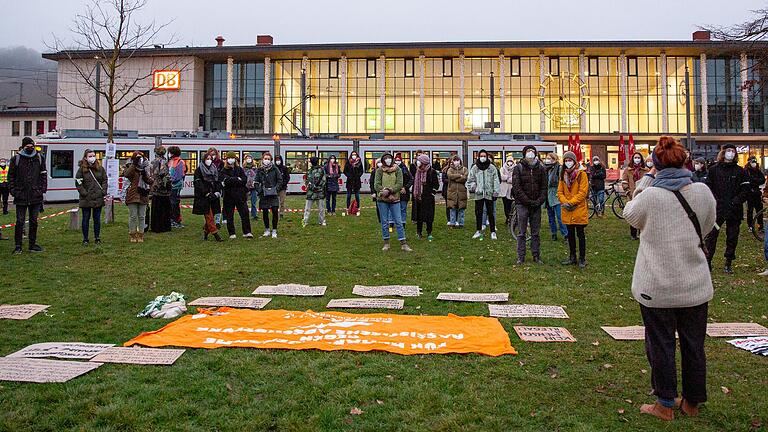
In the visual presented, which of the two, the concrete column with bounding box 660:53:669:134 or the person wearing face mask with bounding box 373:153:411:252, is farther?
the concrete column with bounding box 660:53:669:134

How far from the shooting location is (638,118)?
5209cm

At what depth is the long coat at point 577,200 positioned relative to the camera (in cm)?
959

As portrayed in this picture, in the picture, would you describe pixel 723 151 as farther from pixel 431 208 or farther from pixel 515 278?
pixel 431 208

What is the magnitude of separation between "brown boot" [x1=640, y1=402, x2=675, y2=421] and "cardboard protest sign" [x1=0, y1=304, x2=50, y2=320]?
6.16 meters

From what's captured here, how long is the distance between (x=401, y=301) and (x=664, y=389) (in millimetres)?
3739

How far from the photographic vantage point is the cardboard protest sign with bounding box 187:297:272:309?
278 inches

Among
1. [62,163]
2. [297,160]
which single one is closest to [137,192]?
[62,163]

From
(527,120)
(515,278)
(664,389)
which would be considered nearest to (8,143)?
(527,120)

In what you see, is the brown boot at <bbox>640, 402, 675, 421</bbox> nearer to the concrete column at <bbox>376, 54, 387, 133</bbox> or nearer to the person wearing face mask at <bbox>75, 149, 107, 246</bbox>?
the person wearing face mask at <bbox>75, 149, 107, 246</bbox>

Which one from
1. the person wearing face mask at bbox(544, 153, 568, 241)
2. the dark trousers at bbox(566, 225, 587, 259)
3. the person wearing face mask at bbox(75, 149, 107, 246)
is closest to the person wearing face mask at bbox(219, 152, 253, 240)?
the person wearing face mask at bbox(75, 149, 107, 246)

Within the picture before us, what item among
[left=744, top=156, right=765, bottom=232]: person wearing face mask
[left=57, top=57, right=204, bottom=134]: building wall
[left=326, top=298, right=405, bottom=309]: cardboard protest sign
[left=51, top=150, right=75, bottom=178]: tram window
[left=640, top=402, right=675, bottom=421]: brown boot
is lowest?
[left=640, top=402, right=675, bottom=421]: brown boot

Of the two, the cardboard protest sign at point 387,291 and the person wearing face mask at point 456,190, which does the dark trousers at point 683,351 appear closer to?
the cardboard protest sign at point 387,291

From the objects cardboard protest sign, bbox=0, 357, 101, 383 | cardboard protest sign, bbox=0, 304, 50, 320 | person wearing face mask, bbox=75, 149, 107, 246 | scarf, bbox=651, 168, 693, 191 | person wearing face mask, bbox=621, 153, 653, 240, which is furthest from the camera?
person wearing face mask, bbox=621, 153, 653, 240

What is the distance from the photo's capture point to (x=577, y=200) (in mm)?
9562
